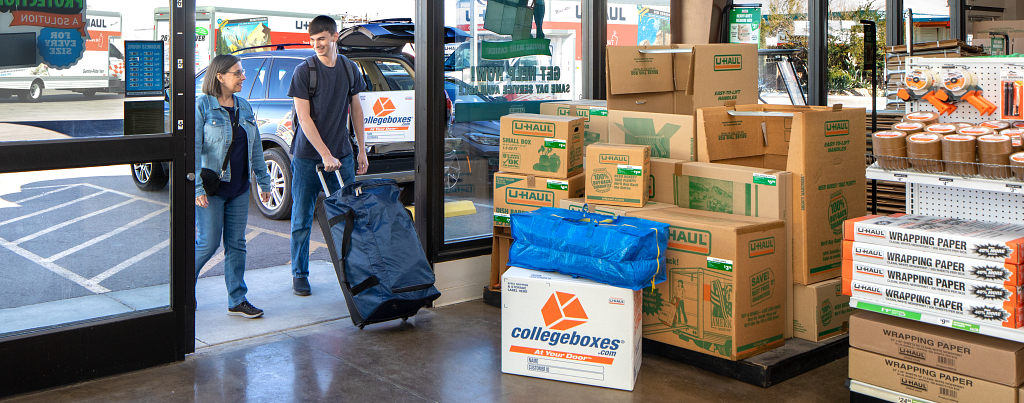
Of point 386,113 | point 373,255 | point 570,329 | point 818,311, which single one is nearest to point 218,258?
point 386,113

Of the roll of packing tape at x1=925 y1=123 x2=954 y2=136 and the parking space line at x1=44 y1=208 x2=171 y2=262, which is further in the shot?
the parking space line at x1=44 y1=208 x2=171 y2=262

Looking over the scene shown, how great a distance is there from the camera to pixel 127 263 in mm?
3555

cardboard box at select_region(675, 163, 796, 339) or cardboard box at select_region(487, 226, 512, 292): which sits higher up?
cardboard box at select_region(675, 163, 796, 339)

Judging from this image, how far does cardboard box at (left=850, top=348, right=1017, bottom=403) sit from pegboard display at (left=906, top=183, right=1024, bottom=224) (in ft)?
2.09

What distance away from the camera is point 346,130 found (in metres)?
4.81

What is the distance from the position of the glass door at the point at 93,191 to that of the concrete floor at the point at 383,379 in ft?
0.55

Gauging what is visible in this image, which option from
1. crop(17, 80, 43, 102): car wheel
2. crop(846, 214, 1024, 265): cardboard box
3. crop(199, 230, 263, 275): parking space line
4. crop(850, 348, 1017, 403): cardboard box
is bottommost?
crop(850, 348, 1017, 403): cardboard box

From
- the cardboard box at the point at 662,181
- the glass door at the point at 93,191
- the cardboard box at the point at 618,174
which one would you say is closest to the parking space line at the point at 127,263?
the glass door at the point at 93,191

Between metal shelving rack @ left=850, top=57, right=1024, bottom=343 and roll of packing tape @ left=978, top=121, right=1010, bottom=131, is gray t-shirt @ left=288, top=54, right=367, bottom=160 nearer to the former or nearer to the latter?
metal shelving rack @ left=850, top=57, right=1024, bottom=343

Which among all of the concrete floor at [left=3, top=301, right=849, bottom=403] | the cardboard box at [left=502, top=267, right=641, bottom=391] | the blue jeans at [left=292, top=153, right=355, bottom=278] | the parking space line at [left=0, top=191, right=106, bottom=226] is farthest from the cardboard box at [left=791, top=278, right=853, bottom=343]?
the parking space line at [left=0, top=191, right=106, bottom=226]

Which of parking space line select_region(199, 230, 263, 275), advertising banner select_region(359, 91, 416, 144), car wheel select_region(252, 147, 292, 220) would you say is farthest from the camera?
car wheel select_region(252, 147, 292, 220)

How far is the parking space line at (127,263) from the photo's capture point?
347cm

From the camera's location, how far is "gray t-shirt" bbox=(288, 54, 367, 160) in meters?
4.63

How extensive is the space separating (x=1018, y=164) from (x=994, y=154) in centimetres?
9
